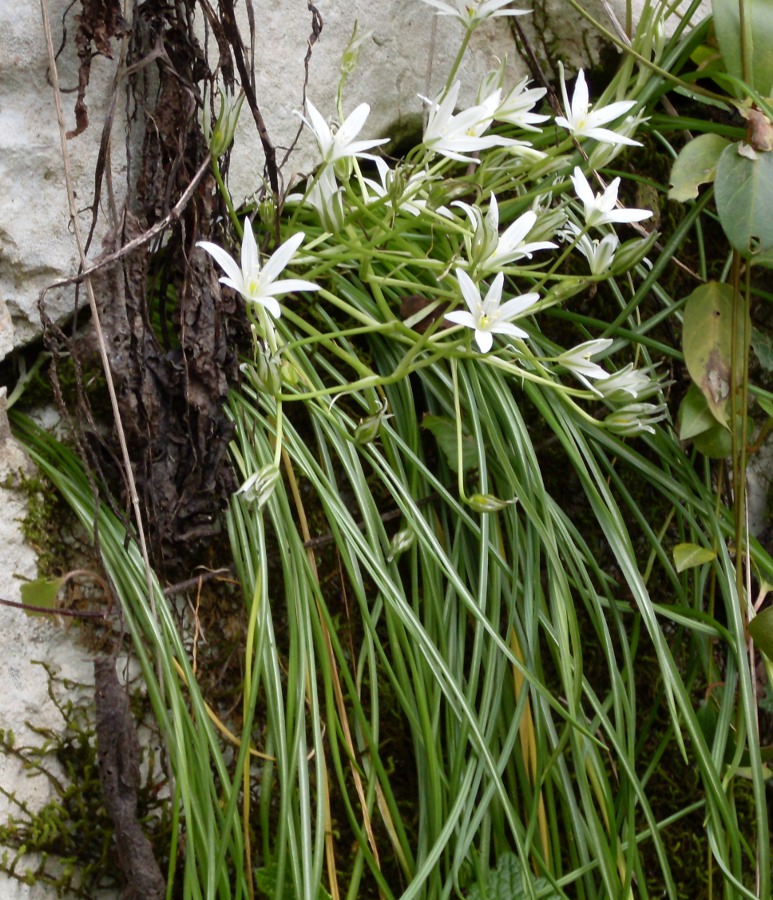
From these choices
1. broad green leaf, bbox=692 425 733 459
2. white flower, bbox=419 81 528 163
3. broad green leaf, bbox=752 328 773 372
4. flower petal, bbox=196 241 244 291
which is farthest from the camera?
broad green leaf, bbox=752 328 773 372

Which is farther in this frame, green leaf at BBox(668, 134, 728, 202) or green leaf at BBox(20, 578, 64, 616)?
green leaf at BBox(668, 134, 728, 202)

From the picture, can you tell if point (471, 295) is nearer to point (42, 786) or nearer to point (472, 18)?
point (472, 18)

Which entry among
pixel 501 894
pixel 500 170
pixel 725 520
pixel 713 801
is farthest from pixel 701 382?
pixel 501 894

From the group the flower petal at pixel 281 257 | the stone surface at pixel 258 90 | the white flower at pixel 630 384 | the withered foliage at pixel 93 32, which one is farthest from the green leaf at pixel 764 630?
the withered foliage at pixel 93 32

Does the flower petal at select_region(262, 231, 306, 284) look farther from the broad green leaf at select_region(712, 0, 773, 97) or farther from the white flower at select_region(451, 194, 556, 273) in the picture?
the broad green leaf at select_region(712, 0, 773, 97)

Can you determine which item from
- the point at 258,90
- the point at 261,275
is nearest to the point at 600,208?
the point at 261,275

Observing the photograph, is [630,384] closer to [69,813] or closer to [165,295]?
[165,295]

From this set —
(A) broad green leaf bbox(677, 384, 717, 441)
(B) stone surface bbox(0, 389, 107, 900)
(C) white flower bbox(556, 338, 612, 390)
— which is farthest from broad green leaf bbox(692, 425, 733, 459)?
(B) stone surface bbox(0, 389, 107, 900)
